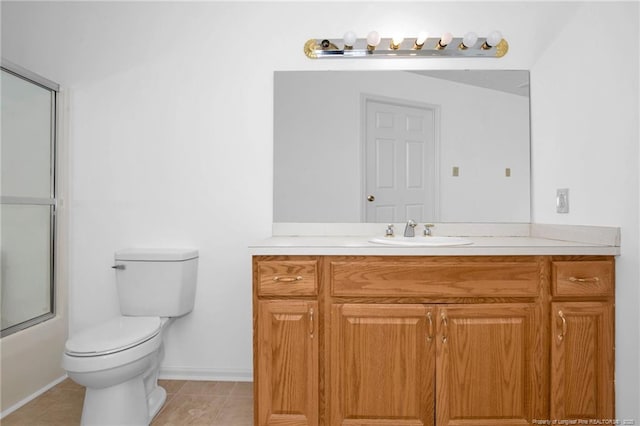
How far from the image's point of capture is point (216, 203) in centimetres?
220

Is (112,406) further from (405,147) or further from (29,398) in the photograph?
(405,147)

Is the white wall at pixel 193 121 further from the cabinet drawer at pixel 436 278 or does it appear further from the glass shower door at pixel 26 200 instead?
the cabinet drawer at pixel 436 278

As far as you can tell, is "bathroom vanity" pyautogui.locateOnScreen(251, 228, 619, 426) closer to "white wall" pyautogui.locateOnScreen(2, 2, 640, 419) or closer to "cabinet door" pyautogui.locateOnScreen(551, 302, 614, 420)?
"cabinet door" pyautogui.locateOnScreen(551, 302, 614, 420)

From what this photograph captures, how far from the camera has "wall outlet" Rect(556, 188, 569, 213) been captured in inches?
73.0

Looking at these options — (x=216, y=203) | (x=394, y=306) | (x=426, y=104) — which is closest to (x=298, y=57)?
(x=426, y=104)

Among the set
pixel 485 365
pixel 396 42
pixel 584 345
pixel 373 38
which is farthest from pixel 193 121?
pixel 584 345

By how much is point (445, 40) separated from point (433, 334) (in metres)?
1.49

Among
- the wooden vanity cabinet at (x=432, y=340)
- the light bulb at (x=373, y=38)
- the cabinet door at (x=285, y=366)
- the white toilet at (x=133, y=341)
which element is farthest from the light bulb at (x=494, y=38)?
the white toilet at (x=133, y=341)

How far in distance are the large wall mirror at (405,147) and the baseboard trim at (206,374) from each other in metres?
0.93

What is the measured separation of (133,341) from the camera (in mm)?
1624

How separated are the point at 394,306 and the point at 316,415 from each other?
1.78 feet

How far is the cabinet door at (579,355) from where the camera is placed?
1.53m

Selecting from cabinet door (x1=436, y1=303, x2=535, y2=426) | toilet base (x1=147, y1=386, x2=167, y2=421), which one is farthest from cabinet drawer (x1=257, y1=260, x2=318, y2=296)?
toilet base (x1=147, y1=386, x2=167, y2=421)

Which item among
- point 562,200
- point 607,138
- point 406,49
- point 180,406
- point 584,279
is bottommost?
point 180,406
